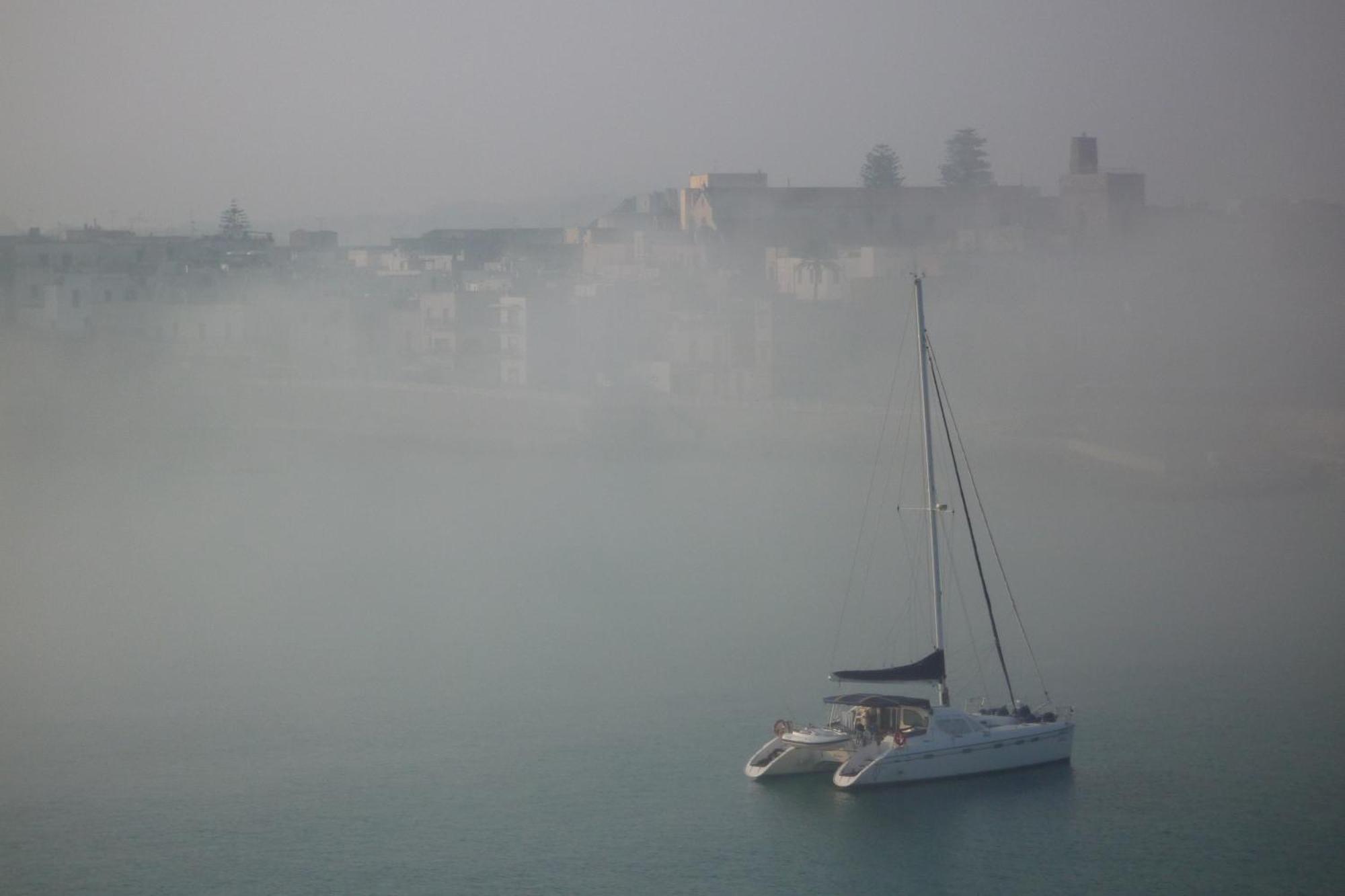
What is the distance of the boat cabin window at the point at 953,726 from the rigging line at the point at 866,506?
2187 mm

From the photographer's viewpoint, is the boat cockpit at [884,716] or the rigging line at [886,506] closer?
the boat cockpit at [884,716]

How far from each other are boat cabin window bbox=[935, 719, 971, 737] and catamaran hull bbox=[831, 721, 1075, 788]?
3 centimetres

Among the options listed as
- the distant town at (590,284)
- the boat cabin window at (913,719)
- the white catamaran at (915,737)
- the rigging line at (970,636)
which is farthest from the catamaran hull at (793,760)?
the distant town at (590,284)

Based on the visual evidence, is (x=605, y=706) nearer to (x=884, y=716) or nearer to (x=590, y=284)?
(x=884, y=716)

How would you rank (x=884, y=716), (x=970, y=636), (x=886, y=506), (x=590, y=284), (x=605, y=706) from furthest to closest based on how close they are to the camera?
(x=590, y=284), (x=886, y=506), (x=970, y=636), (x=605, y=706), (x=884, y=716)

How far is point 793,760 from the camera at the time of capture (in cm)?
688

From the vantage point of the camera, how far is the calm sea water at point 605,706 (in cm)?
636

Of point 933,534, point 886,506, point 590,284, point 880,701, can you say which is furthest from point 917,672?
point 590,284

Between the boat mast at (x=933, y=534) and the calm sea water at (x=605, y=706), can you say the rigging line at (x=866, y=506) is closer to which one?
the calm sea water at (x=605, y=706)

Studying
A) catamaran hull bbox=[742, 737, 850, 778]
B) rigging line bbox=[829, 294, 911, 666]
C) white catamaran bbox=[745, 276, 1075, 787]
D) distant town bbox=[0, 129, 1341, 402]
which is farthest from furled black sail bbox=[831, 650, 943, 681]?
distant town bbox=[0, 129, 1341, 402]

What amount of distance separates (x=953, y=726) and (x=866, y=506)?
8.27 metres

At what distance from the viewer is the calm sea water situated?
6363 mm

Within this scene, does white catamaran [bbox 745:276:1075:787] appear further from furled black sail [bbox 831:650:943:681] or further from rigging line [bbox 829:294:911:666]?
rigging line [bbox 829:294:911:666]

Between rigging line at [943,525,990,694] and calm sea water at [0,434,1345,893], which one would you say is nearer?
calm sea water at [0,434,1345,893]
